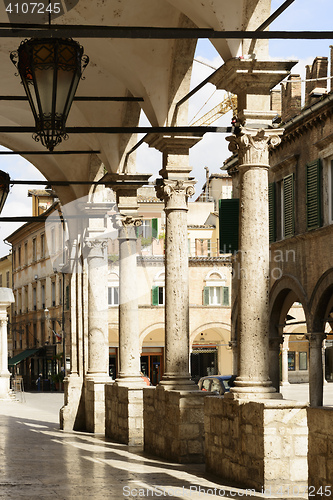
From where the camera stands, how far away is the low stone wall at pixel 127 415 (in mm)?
14000

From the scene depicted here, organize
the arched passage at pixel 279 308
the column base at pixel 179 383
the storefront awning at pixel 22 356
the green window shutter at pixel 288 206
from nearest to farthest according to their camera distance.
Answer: the column base at pixel 179 383 < the arched passage at pixel 279 308 < the green window shutter at pixel 288 206 < the storefront awning at pixel 22 356

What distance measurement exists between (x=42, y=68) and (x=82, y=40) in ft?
19.9

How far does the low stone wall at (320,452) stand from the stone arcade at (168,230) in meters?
1.19

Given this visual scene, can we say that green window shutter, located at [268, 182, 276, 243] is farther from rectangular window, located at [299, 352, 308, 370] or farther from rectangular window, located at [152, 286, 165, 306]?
rectangular window, located at [299, 352, 308, 370]

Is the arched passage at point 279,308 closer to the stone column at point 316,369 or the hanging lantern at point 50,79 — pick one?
the stone column at point 316,369

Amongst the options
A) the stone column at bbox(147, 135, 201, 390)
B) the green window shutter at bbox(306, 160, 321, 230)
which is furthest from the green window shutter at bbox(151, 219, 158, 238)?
the stone column at bbox(147, 135, 201, 390)

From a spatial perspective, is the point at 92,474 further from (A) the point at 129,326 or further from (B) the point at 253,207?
(A) the point at 129,326

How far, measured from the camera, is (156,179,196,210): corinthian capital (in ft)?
39.7

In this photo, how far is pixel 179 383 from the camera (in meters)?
11.7

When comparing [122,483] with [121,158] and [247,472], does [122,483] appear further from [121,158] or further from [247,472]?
[121,158]

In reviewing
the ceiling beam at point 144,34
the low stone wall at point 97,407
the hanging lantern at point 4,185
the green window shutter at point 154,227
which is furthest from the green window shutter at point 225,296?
the ceiling beam at point 144,34

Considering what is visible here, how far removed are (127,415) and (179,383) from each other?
2.68m

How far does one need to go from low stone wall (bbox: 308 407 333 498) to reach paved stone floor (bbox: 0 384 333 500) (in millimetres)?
1178
